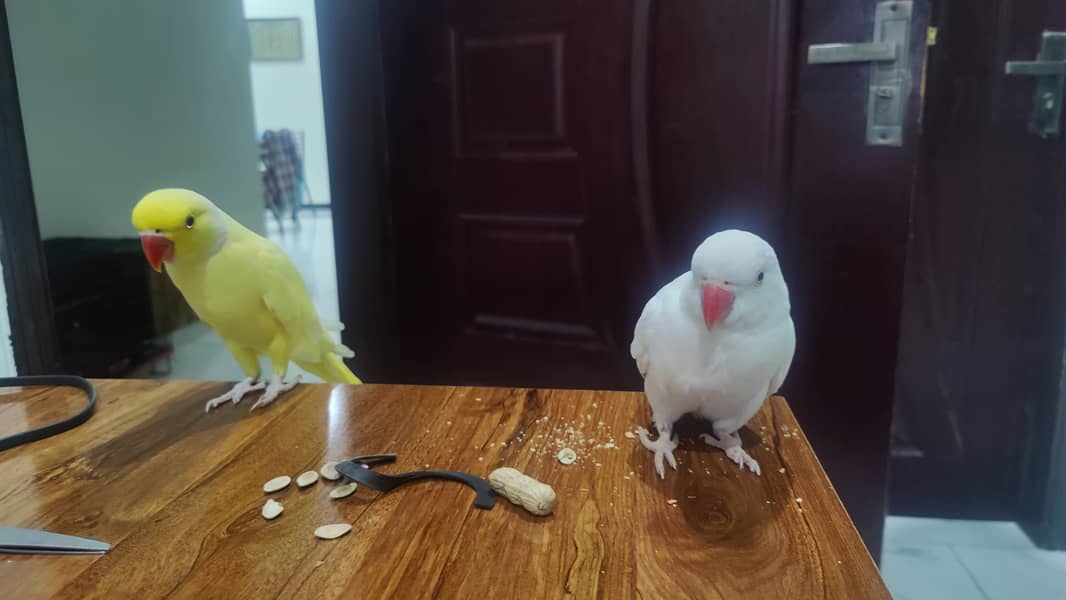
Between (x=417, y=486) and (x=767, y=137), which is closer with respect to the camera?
(x=417, y=486)

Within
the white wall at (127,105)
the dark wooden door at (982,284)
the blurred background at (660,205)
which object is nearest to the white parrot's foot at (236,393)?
the blurred background at (660,205)

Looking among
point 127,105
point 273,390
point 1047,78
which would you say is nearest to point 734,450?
point 273,390

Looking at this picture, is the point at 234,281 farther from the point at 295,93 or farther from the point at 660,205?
the point at 295,93

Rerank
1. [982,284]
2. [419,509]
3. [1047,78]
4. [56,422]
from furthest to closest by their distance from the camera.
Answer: [982,284] < [1047,78] < [56,422] < [419,509]

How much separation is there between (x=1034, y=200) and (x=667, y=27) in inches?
29.2

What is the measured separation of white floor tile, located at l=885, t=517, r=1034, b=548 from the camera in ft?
4.30

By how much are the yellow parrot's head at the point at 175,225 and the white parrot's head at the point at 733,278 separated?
Result: 20.0 inches

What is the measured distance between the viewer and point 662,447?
62 centimetres

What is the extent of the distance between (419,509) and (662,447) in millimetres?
223

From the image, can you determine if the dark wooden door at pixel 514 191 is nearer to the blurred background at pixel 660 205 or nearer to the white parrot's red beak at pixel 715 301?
the blurred background at pixel 660 205

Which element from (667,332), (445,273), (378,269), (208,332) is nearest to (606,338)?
(445,273)

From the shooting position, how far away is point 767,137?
3.61ft

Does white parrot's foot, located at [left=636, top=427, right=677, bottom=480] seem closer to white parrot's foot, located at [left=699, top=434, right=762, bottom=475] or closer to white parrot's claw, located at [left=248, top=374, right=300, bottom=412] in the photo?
white parrot's foot, located at [left=699, top=434, right=762, bottom=475]

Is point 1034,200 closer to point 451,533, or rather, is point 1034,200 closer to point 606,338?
point 606,338
